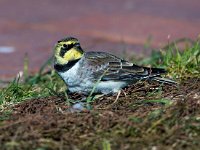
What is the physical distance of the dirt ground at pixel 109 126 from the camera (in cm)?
540

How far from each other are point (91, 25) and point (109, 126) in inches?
270

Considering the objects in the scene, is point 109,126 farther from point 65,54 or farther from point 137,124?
point 65,54

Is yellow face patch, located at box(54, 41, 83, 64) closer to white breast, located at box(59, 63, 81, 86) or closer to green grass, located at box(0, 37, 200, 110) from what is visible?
white breast, located at box(59, 63, 81, 86)

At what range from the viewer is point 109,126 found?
→ 5.73m

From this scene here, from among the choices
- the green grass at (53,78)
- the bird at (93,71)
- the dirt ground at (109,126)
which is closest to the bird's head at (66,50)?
the bird at (93,71)

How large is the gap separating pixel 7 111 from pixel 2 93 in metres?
0.68

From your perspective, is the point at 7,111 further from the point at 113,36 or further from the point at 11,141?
the point at 113,36

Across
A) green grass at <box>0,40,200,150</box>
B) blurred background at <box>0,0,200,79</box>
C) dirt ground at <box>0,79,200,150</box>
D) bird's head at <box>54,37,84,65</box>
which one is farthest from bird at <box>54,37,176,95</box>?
blurred background at <box>0,0,200,79</box>

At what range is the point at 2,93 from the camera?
23.6 ft

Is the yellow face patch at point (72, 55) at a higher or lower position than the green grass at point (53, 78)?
higher

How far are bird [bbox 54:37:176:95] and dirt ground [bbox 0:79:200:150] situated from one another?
12.9 inches

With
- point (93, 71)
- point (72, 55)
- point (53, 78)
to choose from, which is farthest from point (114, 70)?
point (53, 78)

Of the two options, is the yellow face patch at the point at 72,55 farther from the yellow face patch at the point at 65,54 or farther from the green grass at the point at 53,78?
the green grass at the point at 53,78

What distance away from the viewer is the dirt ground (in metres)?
5.40
